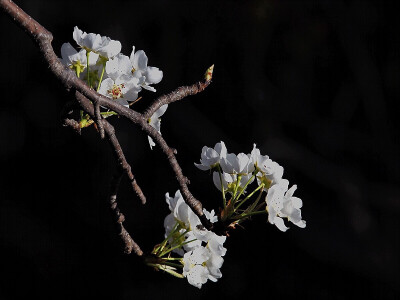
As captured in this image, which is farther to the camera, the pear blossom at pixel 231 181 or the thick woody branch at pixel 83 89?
the pear blossom at pixel 231 181

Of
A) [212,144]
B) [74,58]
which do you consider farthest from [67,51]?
[212,144]

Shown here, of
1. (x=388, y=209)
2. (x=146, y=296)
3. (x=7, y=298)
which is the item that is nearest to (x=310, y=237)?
(x=388, y=209)

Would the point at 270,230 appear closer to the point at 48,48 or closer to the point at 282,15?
the point at 282,15

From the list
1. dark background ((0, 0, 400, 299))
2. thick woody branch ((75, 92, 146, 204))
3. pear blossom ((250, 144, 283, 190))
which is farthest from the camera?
dark background ((0, 0, 400, 299))

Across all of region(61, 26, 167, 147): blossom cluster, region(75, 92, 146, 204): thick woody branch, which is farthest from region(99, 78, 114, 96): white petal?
region(75, 92, 146, 204): thick woody branch

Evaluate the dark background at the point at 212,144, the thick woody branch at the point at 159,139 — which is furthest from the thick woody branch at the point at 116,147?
the dark background at the point at 212,144

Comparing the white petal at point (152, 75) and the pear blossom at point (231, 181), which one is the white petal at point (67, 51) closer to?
the white petal at point (152, 75)

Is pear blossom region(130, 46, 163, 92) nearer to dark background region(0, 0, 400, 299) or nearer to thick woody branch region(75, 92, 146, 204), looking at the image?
thick woody branch region(75, 92, 146, 204)
